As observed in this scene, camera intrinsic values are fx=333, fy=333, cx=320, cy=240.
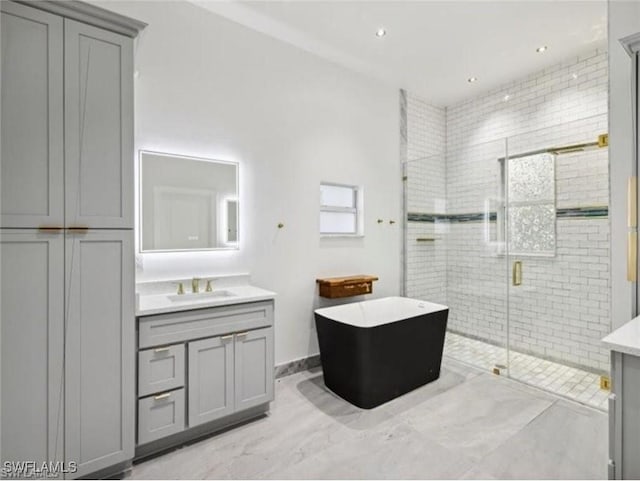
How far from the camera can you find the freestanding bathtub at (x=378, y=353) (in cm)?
257

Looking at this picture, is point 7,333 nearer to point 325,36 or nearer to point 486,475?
point 486,475

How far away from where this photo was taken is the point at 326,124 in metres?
3.45

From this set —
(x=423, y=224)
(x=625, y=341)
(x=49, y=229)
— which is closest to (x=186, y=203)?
(x=49, y=229)

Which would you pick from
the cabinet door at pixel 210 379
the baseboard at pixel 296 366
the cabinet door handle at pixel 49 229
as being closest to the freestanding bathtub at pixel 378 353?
the baseboard at pixel 296 366

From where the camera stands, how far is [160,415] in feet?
6.66

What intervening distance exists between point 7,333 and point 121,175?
0.92m

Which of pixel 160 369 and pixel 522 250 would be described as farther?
pixel 522 250

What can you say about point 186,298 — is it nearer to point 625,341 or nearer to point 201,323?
point 201,323

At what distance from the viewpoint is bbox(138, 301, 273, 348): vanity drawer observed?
200 cm

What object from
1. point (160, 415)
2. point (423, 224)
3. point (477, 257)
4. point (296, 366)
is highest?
point (423, 224)

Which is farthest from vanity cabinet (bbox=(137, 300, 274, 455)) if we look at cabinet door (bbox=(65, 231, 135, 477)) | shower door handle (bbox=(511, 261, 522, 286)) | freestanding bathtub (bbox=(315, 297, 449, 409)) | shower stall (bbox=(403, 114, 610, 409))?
shower door handle (bbox=(511, 261, 522, 286))

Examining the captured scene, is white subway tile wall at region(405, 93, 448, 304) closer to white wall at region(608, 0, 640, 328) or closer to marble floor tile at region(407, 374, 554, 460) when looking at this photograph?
marble floor tile at region(407, 374, 554, 460)

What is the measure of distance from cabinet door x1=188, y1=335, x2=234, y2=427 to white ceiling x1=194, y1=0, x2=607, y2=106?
2.62m

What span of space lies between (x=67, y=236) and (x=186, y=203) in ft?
3.29
